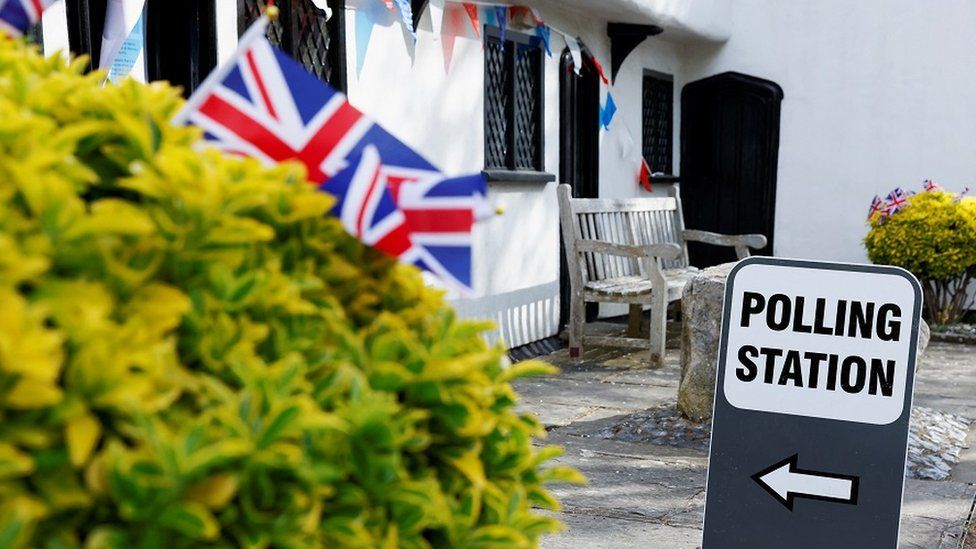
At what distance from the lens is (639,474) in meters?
5.40

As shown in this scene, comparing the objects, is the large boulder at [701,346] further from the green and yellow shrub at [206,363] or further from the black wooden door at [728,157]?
the black wooden door at [728,157]

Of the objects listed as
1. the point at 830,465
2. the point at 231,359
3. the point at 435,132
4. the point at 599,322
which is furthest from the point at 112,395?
the point at 599,322

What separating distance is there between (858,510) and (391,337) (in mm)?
2139

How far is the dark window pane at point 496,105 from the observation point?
9039mm

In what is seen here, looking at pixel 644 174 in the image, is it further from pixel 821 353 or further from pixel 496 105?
pixel 821 353

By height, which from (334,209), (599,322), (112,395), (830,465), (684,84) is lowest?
(599,322)

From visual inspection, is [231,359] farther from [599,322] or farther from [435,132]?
[599,322]

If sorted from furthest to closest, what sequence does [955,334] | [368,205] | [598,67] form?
1. [955,334]
2. [598,67]
3. [368,205]

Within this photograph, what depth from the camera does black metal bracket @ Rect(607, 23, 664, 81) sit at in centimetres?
1098

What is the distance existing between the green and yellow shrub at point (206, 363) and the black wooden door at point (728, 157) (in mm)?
11639

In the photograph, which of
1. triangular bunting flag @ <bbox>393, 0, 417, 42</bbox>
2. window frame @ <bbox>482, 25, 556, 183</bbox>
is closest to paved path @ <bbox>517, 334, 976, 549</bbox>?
window frame @ <bbox>482, 25, 556, 183</bbox>

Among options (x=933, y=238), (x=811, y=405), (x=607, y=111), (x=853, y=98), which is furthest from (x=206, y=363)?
(x=853, y=98)

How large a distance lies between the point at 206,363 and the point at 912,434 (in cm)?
544

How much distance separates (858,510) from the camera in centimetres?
321
